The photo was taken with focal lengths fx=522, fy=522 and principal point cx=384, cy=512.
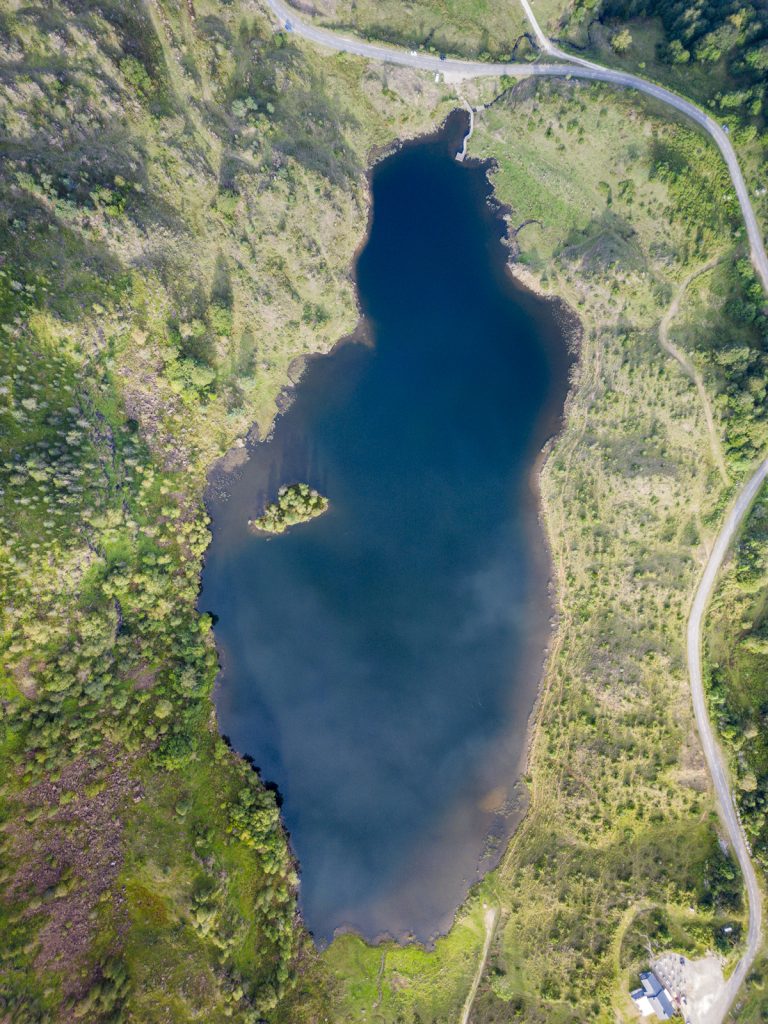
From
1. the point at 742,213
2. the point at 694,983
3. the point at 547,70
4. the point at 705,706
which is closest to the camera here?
the point at 694,983

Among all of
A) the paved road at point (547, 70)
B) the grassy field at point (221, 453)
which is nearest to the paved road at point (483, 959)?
the grassy field at point (221, 453)

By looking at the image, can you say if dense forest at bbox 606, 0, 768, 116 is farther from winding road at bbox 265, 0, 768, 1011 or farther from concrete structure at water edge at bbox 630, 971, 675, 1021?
concrete structure at water edge at bbox 630, 971, 675, 1021

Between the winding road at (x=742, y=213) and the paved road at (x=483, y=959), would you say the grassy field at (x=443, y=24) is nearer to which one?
the winding road at (x=742, y=213)

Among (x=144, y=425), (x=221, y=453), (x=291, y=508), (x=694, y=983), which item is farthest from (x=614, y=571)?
(x=144, y=425)

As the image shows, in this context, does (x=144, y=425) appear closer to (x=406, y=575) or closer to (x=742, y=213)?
(x=406, y=575)

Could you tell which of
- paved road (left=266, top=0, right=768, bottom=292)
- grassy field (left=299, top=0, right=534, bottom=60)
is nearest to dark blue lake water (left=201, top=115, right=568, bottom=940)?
paved road (left=266, top=0, right=768, bottom=292)
